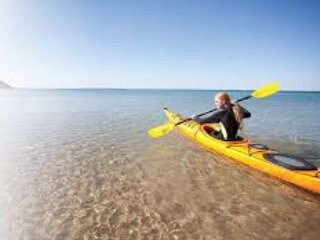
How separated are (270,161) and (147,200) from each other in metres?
3.46

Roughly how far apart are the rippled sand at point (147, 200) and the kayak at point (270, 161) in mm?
283

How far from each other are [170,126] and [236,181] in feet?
14.2

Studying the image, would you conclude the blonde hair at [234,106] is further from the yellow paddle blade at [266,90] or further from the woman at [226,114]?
the yellow paddle blade at [266,90]

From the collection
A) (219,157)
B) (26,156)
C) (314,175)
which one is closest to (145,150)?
(219,157)

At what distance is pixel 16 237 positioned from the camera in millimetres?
5074

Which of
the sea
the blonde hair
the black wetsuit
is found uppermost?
the blonde hair

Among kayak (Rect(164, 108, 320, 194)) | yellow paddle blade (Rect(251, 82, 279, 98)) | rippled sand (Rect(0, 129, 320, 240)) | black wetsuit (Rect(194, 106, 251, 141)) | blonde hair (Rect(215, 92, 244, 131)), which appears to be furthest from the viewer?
yellow paddle blade (Rect(251, 82, 279, 98))

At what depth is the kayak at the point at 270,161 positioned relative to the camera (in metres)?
6.75

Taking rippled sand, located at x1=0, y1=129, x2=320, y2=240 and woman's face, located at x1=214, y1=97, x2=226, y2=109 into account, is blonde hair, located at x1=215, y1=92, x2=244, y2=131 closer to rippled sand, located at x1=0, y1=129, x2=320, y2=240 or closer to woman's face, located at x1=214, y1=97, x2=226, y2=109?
woman's face, located at x1=214, y1=97, x2=226, y2=109

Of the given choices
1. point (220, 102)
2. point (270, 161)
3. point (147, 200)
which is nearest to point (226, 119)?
point (220, 102)

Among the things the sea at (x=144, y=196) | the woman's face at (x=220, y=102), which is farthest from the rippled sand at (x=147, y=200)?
the woman's face at (x=220, y=102)

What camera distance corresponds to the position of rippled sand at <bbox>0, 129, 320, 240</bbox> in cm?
536

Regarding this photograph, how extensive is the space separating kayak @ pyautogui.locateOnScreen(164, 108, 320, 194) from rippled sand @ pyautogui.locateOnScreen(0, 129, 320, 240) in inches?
11.1

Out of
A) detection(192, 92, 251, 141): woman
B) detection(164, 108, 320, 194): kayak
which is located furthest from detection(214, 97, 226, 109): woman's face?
detection(164, 108, 320, 194): kayak
